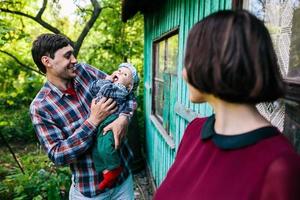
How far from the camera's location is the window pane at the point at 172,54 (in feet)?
12.4

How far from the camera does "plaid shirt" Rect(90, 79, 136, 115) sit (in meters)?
2.10

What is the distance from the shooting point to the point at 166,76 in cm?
445

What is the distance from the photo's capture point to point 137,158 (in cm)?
675

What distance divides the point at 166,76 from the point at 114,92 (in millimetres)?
2375

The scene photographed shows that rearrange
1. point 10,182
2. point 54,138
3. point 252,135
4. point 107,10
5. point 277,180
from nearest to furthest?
point 277,180 < point 252,135 < point 54,138 < point 10,182 < point 107,10

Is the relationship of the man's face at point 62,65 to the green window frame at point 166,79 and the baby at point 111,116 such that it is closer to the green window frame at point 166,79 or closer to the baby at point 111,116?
the baby at point 111,116

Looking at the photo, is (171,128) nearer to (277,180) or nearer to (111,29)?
(277,180)

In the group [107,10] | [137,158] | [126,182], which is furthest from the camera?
[107,10]

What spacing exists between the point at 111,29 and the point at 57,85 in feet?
25.8

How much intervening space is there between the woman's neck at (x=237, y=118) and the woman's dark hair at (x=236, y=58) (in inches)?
1.2

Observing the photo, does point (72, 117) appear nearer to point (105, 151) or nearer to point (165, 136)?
point (105, 151)

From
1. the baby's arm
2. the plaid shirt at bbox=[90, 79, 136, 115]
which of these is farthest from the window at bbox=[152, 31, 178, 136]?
the plaid shirt at bbox=[90, 79, 136, 115]

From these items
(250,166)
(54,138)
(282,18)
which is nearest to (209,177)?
(250,166)

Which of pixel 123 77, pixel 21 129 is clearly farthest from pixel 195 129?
pixel 21 129
